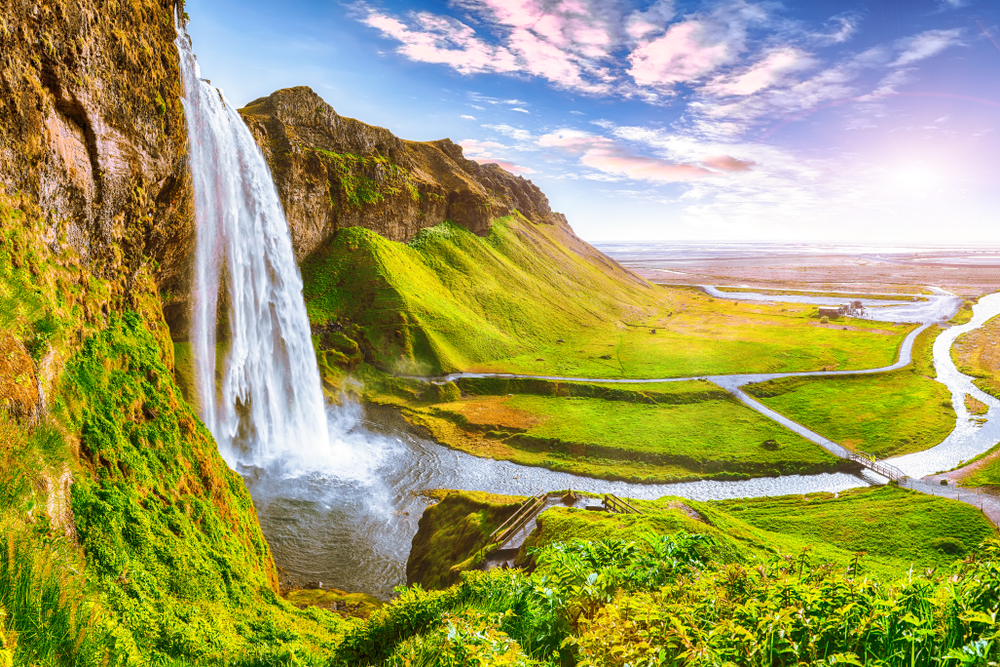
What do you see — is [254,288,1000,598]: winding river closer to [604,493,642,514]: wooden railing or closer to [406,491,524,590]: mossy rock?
[406,491,524,590]: mossy rock

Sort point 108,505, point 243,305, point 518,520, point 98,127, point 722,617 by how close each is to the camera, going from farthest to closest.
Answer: point 243,305 < point 518,520 < point 98,127 < point 108,505 < point 722,617

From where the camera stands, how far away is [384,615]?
Answer: 938cm

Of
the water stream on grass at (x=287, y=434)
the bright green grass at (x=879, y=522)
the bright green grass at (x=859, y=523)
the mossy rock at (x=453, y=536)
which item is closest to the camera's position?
the mossy rock at (x=453, y=536)

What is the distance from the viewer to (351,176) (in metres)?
65.1

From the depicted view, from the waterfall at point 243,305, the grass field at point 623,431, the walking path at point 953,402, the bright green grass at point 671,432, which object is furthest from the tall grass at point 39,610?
the walking path at point 953,402

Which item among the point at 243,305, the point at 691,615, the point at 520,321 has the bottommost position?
the point at 691,615

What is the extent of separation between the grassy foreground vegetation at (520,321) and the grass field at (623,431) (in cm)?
676

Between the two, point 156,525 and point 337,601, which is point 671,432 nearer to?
point 337,601

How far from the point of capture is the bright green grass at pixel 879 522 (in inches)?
1008

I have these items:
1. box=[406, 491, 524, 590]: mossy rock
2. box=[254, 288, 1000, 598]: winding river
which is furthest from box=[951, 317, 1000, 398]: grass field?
box=[406, 491, 524, 590]: mossy rock

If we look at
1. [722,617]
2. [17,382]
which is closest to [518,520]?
[722,617]

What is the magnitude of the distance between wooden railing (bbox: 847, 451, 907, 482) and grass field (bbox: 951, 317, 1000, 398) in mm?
29403

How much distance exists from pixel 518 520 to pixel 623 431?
2586 cm

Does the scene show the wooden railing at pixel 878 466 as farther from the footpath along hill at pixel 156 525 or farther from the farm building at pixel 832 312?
the farm building at pixel 832 312
